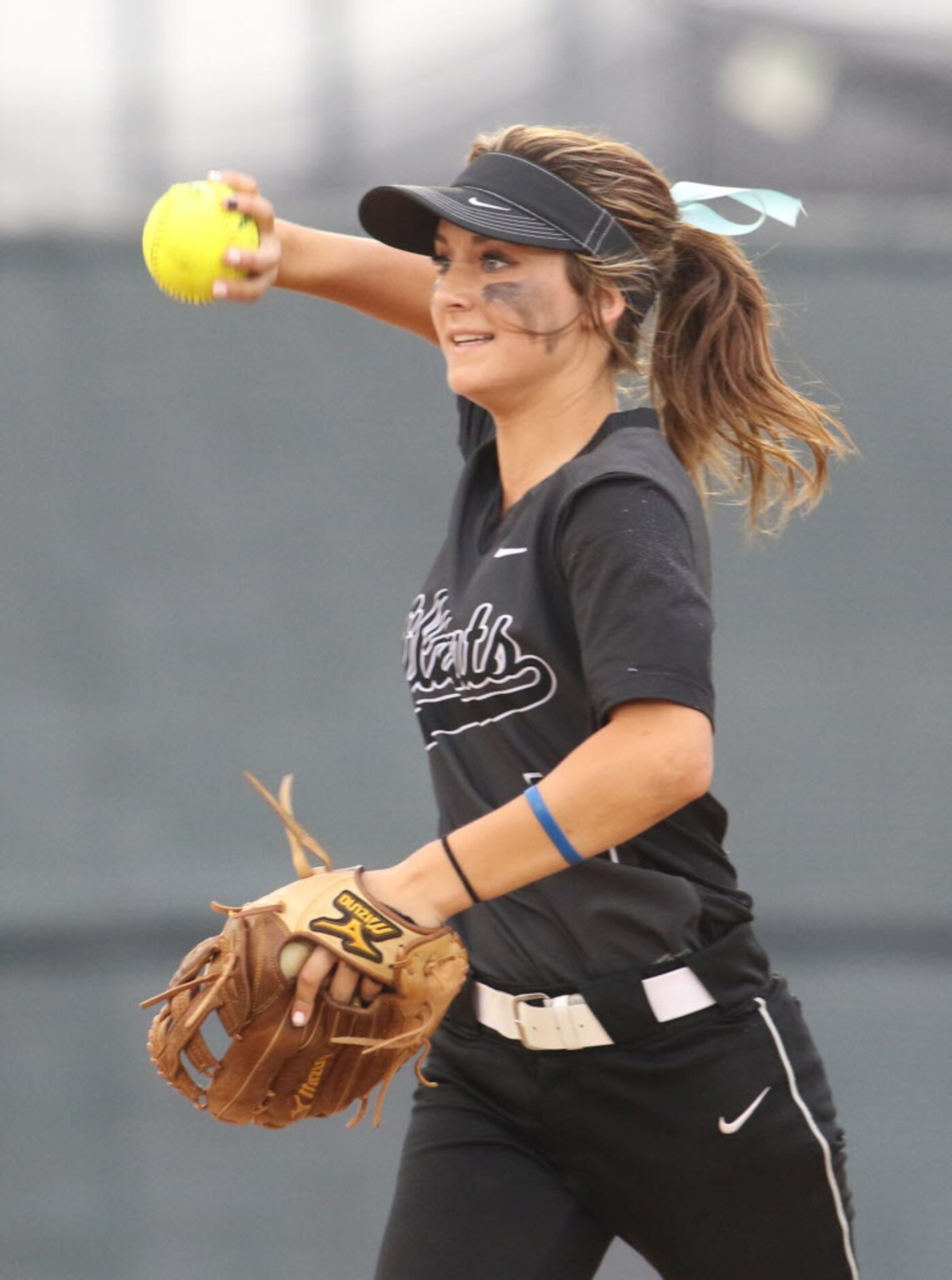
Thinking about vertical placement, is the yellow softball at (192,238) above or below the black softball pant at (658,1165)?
above

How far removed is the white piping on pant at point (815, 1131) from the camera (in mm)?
1857

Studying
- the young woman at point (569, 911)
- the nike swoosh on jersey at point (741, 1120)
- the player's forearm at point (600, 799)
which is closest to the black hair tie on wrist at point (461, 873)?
the player's forearm at point (600, 799)

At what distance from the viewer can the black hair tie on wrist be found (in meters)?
1.61

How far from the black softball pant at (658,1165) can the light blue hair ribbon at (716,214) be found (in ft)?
3.08

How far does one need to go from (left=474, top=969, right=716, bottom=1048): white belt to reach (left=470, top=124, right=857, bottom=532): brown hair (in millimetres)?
631

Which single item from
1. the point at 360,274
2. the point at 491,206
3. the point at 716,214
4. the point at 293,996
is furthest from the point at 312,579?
the point at 293,996

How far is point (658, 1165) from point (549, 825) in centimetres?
50

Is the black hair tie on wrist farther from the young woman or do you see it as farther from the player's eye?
the player's eye

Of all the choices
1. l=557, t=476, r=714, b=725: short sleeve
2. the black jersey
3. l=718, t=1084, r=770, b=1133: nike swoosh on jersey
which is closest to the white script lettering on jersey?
the black jersey

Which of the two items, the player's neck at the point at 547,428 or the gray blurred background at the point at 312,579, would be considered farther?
the gray blurred background at the point at 312,579

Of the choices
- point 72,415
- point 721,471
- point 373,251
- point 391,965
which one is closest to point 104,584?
point 72,415

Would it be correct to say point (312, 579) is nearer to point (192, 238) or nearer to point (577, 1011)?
point (192, 238)

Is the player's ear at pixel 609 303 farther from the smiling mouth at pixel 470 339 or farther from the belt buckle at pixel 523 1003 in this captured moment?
the belt buckle at pixel 523 1003

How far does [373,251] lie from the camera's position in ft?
7.54
